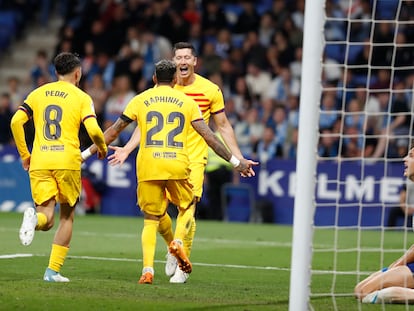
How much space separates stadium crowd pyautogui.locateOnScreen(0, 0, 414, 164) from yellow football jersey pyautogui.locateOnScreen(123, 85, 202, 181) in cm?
928

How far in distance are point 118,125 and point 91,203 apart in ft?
35.5

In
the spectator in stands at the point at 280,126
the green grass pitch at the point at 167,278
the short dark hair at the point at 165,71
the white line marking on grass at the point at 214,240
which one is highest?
the short dark hair at the point at 165,71

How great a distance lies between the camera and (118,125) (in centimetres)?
980

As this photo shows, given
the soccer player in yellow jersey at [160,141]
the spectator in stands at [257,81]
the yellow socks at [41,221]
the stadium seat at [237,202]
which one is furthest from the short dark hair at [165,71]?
the spectator in stands at [257,81]

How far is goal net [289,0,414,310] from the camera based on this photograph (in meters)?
7.45

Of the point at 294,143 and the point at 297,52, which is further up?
the point at 297,52

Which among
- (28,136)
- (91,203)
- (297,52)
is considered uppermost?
(297,52)

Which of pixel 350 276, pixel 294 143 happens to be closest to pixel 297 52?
pixel 294 143

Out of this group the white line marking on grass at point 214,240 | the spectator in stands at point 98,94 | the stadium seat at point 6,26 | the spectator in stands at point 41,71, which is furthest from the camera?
the stadium seat at point 6,26

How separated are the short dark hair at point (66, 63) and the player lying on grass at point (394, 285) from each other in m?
3.23

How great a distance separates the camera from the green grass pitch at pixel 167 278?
26.9ft

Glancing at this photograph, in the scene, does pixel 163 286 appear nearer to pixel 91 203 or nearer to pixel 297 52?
pixel 91 203

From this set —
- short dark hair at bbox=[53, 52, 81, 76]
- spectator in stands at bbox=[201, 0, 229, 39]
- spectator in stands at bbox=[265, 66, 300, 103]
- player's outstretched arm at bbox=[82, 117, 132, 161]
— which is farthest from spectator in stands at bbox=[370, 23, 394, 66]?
short dark hair at bbox=[53, 52, 81, 76]

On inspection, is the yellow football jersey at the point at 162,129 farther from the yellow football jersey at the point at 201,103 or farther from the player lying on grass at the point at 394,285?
the player lying on grass at the point at 394,285
